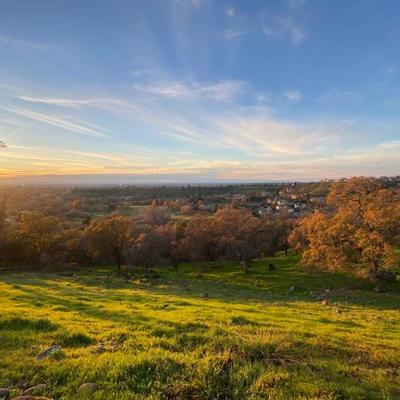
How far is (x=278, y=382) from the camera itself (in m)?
8.21

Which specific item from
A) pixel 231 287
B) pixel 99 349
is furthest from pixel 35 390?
pixel 231 287

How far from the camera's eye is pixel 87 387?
7770mm

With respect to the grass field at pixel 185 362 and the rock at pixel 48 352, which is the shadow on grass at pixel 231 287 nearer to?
the grass field at pixel 185 362

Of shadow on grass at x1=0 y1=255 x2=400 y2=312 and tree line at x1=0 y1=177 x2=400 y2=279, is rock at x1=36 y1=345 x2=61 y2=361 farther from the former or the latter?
tree line at x1=0 y1=177 x2=400 y2=279

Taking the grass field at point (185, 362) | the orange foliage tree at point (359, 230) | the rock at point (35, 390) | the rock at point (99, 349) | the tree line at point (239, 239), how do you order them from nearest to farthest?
the rock at point (35, 390)
the grass field at point (185, 362)
the rock at point (99, 349)
the orange foliage tree at point (359, 230)
the tree line at point (239, 239)

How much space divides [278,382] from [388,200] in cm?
3807

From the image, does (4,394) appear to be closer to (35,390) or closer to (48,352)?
(35,390)

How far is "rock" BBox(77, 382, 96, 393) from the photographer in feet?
25.1

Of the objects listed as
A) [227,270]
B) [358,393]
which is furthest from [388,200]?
[358,393]

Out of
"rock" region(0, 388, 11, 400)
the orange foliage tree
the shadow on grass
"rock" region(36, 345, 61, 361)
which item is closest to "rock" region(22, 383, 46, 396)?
"rock" region(0, 388, 11, 400)

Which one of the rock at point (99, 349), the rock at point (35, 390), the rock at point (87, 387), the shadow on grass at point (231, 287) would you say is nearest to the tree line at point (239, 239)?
the shadow on grass at point (231, 287)

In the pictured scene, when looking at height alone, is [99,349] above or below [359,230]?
above

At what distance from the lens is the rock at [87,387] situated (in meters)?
7.66

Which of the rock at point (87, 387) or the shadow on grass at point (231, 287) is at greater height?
the rock at point (87, 387)
